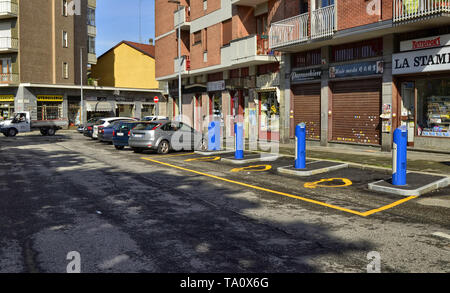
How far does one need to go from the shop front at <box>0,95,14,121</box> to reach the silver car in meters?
30.3

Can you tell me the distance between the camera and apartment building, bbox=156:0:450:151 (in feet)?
47.8

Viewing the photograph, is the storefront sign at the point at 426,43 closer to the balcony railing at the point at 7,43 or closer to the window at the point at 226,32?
the window at the point at 226,32

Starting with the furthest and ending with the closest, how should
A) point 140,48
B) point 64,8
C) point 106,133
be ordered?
point 140,48, point 64,8, point 106,133

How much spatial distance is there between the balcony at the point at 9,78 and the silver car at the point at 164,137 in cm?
2931

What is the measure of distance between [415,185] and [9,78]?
4152cm

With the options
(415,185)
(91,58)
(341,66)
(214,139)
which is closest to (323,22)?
(341,66)

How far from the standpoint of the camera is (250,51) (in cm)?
2222

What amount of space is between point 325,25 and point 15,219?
14.7m

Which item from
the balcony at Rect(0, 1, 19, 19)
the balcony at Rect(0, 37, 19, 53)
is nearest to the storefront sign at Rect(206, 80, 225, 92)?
the balcony at Rect(0, 37, 19, 53)

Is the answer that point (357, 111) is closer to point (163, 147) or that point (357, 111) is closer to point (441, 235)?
point (163, 147)

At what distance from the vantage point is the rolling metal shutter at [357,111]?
1650 cm

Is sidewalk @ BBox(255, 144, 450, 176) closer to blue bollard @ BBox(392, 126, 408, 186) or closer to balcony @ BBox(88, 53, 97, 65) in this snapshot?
blue bollard @ BBox(392, 126, 408, 186)

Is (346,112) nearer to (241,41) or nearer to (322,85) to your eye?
(322,85)

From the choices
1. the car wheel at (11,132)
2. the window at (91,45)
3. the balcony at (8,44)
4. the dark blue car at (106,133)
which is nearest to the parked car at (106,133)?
the dark blue car at (106,133)
